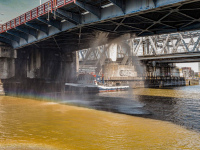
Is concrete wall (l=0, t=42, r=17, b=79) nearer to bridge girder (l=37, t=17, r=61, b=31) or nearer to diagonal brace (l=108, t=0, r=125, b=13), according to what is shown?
bridge girder (l=37, t=17, r=61, b=31)

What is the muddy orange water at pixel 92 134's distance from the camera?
11047 millimetres

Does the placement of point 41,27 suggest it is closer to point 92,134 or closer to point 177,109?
point 92,134

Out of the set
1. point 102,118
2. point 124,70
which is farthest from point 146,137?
point 124,70

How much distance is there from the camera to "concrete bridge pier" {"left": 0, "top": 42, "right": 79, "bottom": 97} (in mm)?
41656

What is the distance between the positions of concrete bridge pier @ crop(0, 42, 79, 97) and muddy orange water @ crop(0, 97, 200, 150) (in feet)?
87.0

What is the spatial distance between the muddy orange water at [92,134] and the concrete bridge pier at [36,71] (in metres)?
26.5

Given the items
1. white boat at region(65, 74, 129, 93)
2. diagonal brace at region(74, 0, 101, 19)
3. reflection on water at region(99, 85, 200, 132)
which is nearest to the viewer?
reflection on water at region(99, 85, 200, 132)

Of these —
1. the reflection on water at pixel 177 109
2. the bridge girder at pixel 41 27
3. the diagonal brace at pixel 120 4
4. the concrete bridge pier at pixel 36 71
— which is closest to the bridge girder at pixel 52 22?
the bridge girder at pixel 41 27

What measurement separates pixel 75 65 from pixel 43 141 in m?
40.6

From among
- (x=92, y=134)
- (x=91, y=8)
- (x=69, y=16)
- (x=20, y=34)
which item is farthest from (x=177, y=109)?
(x=20, y=34)

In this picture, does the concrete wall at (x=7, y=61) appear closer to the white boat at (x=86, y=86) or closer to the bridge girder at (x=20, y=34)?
the bridge girder at (x=20, y=34)

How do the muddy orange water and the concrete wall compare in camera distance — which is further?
the concrete wall

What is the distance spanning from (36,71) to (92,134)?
35.7 m

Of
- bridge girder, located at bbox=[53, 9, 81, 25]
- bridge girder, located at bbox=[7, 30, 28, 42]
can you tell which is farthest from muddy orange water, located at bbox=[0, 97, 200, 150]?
bridge girder, located at bbox=[7, 30, 28, 42]
